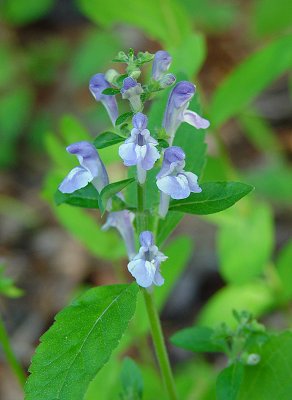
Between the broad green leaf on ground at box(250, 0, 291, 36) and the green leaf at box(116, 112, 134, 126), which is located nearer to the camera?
the green leaf at box(116, 112, 134, 126)

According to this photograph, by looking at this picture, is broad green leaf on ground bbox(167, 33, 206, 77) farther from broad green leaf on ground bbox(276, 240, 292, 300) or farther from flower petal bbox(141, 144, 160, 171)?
flower petal bbox(141, 144, 160, 171)

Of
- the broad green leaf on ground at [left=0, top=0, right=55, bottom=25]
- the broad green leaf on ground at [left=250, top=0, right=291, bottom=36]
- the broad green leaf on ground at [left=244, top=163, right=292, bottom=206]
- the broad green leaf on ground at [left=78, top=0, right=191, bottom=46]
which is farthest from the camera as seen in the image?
the broad green leaf on ground at [left=0, top=0, right=55, bottom=25]

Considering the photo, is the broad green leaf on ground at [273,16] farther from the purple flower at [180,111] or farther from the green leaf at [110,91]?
the green leaf at [110,91]

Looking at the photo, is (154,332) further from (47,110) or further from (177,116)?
(47,110)

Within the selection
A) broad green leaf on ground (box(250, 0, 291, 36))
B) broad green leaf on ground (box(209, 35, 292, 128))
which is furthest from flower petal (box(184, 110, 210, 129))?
broad green leaf on ground (box(250, 0, 291, 36))

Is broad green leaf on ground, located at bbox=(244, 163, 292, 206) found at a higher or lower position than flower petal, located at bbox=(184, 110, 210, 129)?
higher

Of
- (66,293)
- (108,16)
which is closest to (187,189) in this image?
(108,16)
